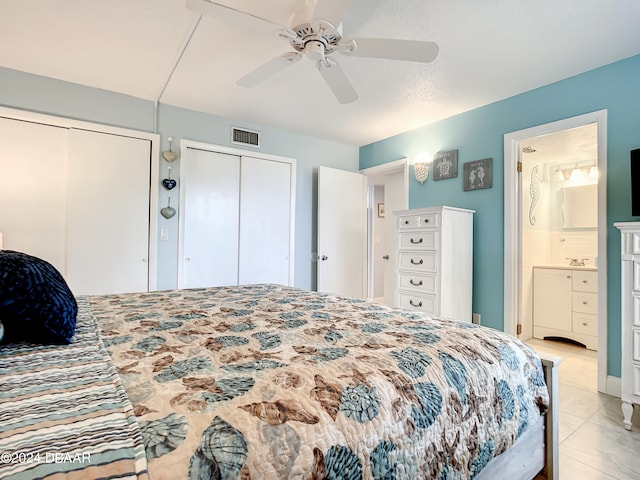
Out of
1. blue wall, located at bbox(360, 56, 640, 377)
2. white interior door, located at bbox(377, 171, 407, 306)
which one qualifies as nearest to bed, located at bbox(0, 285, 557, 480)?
blue wall, located at bbox(360, 56, 640, 377)

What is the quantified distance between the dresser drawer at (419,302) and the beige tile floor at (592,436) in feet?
3.56

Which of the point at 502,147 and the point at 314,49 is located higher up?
the point at 314,49

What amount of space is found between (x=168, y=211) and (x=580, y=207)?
4.84 m

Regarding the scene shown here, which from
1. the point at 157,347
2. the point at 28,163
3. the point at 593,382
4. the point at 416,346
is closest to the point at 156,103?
the point at 28,163

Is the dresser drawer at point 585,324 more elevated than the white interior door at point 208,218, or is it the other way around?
the white interior door at point 208,218

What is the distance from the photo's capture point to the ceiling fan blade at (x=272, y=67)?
192 centimetres

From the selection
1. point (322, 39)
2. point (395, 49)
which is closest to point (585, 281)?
point (395, 49)

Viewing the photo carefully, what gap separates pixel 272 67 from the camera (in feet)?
6.68

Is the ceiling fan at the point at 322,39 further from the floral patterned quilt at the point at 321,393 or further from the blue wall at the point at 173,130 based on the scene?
the blue wall at the point at 173,130

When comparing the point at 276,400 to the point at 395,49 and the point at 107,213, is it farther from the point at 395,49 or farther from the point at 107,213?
the point at 107,213

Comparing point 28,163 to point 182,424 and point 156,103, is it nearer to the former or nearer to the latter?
point 156,103

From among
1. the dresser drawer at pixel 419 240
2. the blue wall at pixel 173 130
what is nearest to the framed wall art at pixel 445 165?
the dresser drawer at pixel 419 240

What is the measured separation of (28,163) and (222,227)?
166cm

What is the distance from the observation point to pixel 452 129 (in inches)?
137
